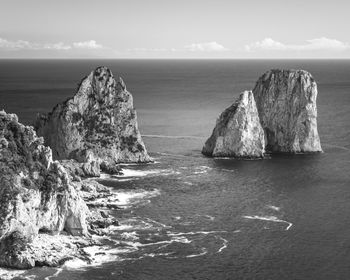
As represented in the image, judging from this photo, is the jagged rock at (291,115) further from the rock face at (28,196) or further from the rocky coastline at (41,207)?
the rock face at (28,196)

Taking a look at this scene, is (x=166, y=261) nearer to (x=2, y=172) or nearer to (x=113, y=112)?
(x=2, y=172)

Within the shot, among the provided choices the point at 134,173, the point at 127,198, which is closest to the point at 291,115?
the point at 134,173

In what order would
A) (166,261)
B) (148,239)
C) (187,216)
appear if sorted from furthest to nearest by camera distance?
(187,216) → (148,239) → (166,261)

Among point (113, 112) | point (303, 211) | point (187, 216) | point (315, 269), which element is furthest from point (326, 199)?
point (113, 112)

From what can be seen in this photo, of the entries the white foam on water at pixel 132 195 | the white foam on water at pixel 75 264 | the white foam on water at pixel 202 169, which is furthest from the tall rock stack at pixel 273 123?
the white foam on water at pixel 75 264

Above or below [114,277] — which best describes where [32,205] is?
above

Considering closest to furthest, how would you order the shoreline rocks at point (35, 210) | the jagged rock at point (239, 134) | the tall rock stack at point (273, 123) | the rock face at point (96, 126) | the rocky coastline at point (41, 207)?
the shoreline rocks at point (35, 210)
the rocky coastline at point (41, 207)
the rock face at point (96, 126)
the jagged rock at point (239, 134)
the tall rock stack at point (273, 123)

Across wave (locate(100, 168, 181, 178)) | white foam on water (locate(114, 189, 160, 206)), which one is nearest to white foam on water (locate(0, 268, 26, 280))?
white foam on water (locate(114, 189, 160, 206))
